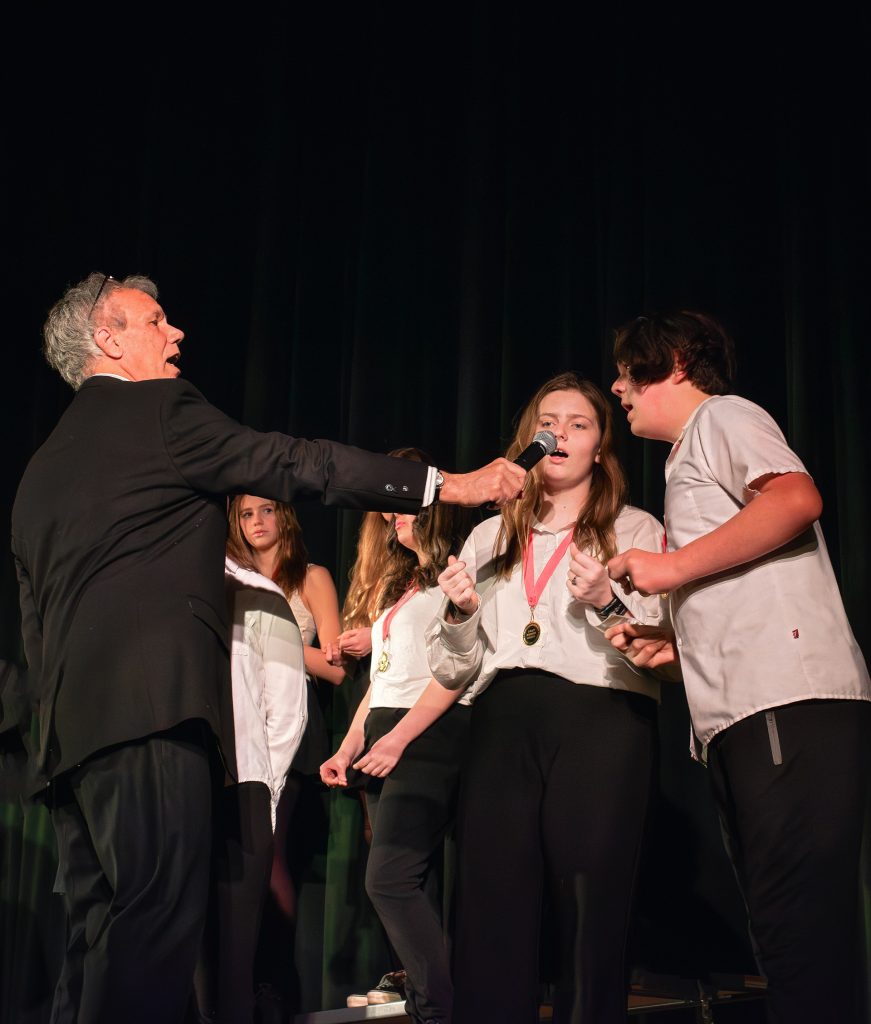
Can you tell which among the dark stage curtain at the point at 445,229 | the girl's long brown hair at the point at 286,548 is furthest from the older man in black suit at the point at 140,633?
the girl's long brown hair at the point at 286,548

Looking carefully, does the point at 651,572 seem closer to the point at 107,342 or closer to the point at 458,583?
the point at 458,583

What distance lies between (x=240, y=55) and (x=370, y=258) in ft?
4.15

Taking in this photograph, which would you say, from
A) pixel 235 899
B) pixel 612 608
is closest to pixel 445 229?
pixel 612 608

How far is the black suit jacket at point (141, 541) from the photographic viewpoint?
1936mm

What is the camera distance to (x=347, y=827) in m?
3.85

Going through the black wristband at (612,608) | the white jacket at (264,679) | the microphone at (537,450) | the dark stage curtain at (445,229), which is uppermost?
the dark stage curtain at (445,229)

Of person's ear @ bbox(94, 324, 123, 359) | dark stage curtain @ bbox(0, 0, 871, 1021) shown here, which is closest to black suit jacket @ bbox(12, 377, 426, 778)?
person's ear @ bbox(94, 324, 123, 359)

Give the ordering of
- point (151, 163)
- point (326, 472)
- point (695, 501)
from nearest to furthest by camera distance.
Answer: point (695, 501) < point (326, 472) < point (151, 163)

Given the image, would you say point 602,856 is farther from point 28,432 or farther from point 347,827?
point 28,432

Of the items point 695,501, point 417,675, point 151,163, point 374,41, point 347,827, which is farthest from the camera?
→ point 151,163

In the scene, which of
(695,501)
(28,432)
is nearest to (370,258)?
(28,432)

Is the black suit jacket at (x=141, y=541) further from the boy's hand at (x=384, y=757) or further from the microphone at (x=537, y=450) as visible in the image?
the boy's hand at (x=384, y=757)

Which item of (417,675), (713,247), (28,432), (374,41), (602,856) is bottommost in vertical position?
(602,856)

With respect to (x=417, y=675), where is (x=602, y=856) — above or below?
below
